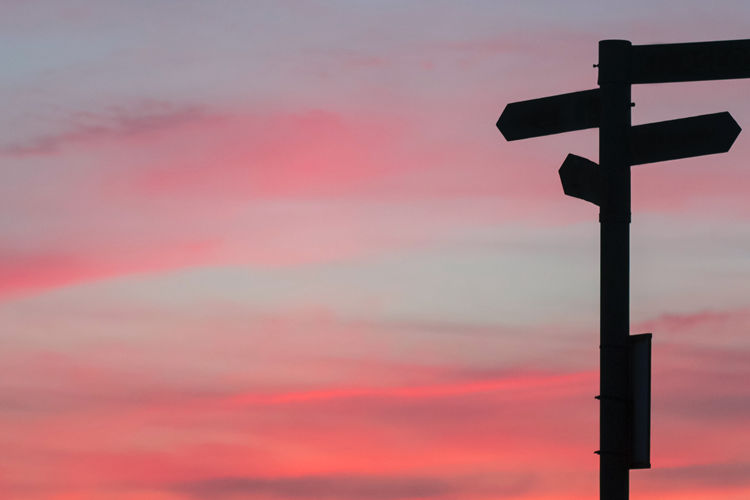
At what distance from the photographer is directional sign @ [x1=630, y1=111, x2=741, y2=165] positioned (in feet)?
26.1

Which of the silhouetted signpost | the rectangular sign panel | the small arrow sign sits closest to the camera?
the rectangular sign panel

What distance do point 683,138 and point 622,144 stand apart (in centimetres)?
47

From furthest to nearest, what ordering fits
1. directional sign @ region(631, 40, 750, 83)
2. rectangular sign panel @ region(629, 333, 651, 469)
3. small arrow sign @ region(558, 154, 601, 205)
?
directional sign @ region(631, 40, 750, 83)
small arrow sign @ region(558, 154, 601, 205)
rectangular sign panel @ region(629, 333, 651, 469)

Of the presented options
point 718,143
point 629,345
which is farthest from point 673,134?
point 629,345

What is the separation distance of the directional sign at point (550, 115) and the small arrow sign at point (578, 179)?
0.38 metres

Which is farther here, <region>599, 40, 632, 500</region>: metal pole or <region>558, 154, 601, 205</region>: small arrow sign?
<region>558, 154, 601, 205</region>: small arrow sign

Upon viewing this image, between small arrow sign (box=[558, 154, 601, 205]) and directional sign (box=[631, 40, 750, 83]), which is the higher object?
directional sign (box=[631, 40, 750, 83])

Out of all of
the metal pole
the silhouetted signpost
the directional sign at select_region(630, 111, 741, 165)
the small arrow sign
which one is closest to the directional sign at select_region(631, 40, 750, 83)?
the silhouetted signpost

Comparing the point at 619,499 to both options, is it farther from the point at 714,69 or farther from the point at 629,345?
the point at 714,69

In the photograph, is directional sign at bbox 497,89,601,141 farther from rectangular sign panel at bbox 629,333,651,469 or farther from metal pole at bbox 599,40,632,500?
rectangular sign panel at bbox 629,333,651,469

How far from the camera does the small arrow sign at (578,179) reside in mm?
7863

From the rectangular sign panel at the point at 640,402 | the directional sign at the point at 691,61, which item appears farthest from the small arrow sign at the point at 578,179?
the rectangular sign panel at the point at 640,402

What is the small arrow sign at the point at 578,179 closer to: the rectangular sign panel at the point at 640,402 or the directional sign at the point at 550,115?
the directional sign at the point at 550,115

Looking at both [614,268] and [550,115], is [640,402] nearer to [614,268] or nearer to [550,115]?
[614,268]
